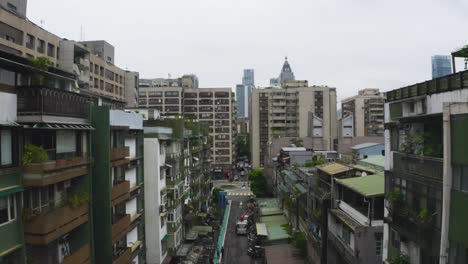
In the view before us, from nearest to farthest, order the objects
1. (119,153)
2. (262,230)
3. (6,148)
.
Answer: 1. (6,148)
2. (119,153)
3. (262,230)

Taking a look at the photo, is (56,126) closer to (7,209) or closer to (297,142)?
(7,209)

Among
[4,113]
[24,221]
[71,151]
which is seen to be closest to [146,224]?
[71,151]

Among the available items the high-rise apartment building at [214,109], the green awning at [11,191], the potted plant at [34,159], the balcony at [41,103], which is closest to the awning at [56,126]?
the balcony at [41,103]

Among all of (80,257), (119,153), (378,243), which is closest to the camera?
(80,257)

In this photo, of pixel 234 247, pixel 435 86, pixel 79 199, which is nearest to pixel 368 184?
pixel 435 86

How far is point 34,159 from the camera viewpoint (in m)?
14.7

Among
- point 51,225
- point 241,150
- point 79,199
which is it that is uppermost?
point 79,199

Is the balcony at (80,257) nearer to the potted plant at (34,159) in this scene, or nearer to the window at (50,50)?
the potted plant at (34,159)

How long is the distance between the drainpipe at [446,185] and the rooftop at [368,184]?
8.05 meters

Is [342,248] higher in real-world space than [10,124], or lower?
lower

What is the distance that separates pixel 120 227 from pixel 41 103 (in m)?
10.8

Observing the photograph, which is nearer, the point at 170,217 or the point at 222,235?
the point at 170,217

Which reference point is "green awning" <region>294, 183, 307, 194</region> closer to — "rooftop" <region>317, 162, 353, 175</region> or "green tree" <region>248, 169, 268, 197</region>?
"rooftop" <region>317, 162, 353, 175</region>

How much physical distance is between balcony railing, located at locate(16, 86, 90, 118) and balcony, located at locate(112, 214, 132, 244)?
7.83 m
